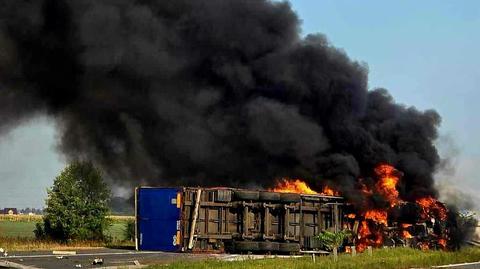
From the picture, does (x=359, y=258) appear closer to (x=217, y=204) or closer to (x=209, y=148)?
(x=217, y=204)

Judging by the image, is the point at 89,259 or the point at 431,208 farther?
the point at 431,208

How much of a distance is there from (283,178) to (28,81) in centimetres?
1406

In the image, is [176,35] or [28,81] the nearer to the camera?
[28,81]

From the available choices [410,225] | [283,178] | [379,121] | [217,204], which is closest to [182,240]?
[217,204]

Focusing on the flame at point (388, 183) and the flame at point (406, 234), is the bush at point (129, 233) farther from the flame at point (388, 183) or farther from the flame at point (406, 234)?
the flame at point (406, 234)

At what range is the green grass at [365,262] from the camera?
1983 cm

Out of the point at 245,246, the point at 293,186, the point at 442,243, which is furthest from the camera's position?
the point at 293,186

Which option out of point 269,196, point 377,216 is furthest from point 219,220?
point 377,216

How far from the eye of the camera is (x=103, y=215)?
3803 centimetres

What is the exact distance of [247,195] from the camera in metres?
27.5

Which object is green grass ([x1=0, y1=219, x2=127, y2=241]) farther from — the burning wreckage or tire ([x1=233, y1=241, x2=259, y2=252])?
tire ([x1=233, y1=241, x2=259, y2=252])

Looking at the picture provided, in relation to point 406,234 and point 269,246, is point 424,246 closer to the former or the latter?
point 406,234

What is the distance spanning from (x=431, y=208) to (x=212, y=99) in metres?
12.9

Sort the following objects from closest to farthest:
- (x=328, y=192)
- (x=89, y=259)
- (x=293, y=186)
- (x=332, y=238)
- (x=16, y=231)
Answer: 1. (x=89, y=259)
2. (x=332, y=238)
3. (x=328, y=192)
4. (x=293, y=186)
5. (x=16, y=231)
